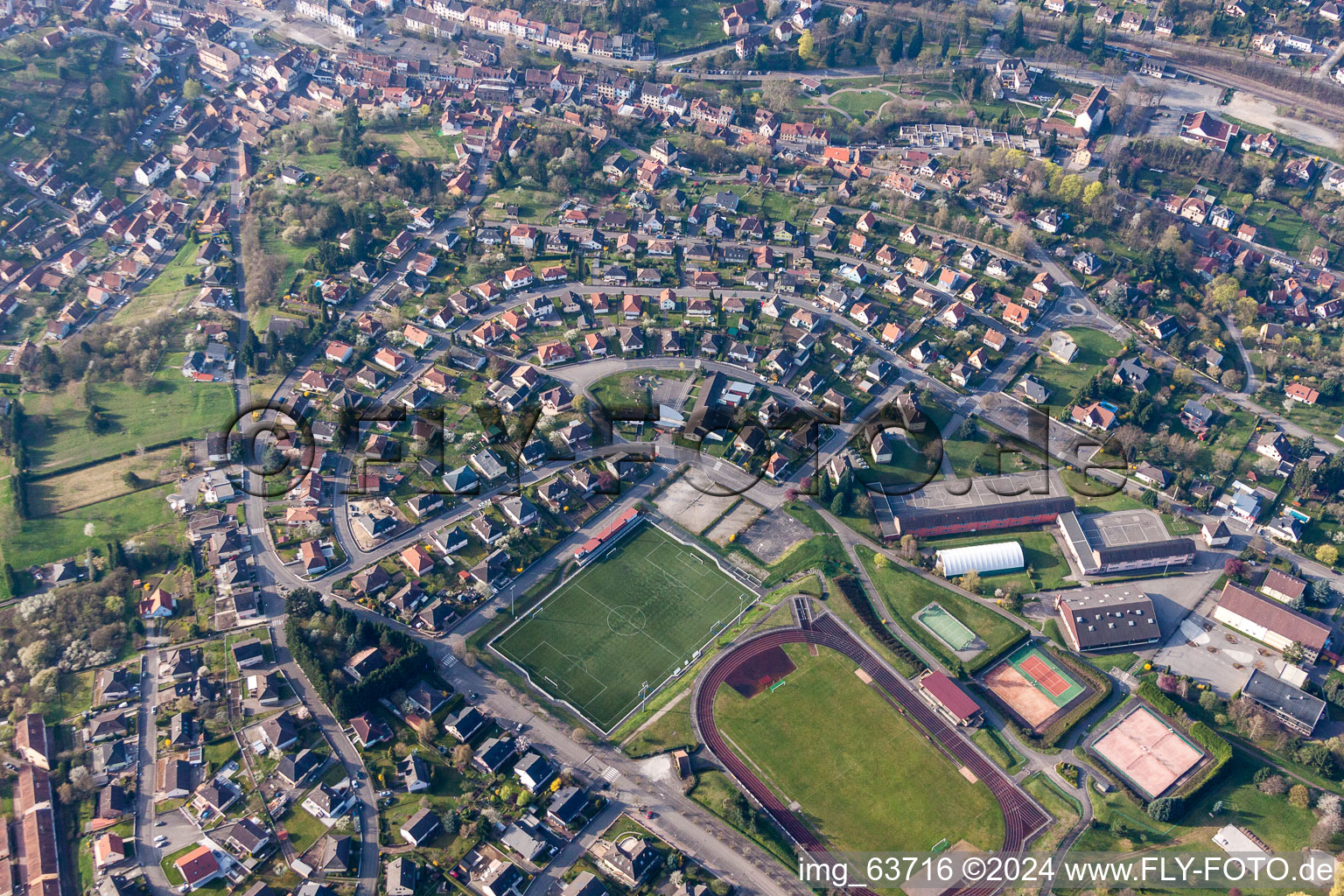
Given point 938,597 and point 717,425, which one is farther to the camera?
point 717,425

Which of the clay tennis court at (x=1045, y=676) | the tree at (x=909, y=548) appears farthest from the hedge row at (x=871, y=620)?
the clay tennis court at (x=1045, y=676)

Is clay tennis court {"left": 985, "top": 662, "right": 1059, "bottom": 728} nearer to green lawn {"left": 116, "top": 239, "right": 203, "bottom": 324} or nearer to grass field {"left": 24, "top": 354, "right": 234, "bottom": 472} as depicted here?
grass field {"left": 24, "top": 354, "right": 234, "bottom": 472}

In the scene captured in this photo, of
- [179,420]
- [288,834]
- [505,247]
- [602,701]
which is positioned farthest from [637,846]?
[505,247]

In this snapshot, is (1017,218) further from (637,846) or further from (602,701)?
(637,846)

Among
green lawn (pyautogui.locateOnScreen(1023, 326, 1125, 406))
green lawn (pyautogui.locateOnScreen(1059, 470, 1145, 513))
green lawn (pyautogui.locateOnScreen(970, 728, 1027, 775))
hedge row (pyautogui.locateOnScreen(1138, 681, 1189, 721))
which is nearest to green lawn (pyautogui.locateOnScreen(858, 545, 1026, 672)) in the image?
green lawn (pyautogui.locateOnScreen(970, 728, 1027, 775))

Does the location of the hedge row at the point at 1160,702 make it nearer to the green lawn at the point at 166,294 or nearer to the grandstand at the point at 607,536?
the grandstand at the point at 607,536
